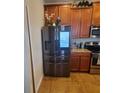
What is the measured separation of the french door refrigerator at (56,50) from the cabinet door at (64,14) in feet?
2.21

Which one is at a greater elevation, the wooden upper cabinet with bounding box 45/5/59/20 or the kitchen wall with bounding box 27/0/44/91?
the wooden upper cabinet with bounding box 45/5/59/20

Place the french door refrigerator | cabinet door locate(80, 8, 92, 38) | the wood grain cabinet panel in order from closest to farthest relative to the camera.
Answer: the french door refrigerator < the wood grain cabinet panel < cabinet door locate(80, 8, 92, 38)

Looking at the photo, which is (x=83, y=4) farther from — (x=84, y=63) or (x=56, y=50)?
(x=84, y=63)

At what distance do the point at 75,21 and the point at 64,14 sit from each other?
46cm

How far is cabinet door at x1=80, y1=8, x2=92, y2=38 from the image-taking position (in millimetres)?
5488

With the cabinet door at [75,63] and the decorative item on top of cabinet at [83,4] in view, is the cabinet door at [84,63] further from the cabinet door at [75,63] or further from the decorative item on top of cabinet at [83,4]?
the decorative item on top of cabinet at [83,4]

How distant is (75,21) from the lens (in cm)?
557

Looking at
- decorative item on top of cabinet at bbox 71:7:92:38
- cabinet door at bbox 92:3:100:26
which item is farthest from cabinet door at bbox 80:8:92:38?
cabinet door at bbox 92:3:100:26

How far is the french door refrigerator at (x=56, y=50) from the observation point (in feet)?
16.2

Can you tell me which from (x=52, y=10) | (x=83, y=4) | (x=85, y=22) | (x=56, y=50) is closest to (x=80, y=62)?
(x=56, y=50)

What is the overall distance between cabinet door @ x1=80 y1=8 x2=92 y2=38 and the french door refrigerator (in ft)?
2.56

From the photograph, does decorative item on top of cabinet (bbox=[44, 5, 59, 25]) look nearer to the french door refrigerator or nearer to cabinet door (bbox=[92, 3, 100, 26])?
the french door refrigerator
